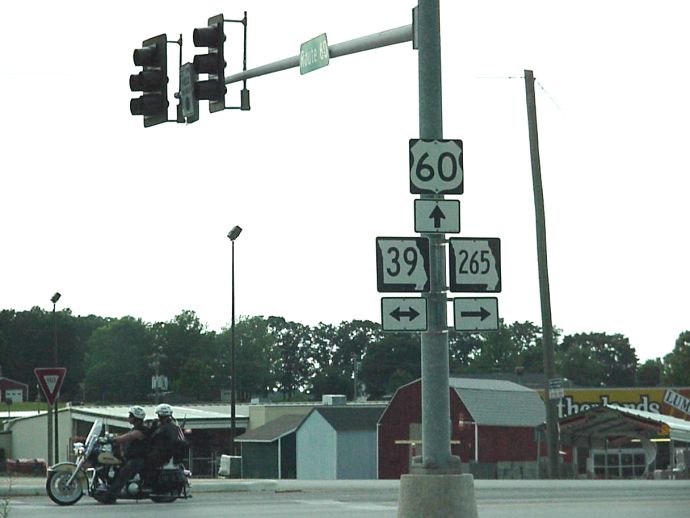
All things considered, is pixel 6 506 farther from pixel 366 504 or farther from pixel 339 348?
pixel 339 348

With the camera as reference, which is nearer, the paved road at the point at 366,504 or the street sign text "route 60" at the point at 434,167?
the street sign text "route 60" at the point at 434,167

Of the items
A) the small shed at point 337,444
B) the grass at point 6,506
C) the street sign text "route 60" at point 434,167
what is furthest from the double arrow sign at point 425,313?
the small shed at point 337,444

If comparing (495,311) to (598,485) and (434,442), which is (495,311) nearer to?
(434,442)

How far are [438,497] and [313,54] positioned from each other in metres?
5.28

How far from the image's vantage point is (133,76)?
16.4 m

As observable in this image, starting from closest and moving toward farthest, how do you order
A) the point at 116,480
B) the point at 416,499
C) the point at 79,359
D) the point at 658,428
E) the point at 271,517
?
the point at 416,499 < the point at 271,517 < the point at 116,480 < the point at 658,428 < the point at 79,359

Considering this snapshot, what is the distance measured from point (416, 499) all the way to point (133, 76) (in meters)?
6.39

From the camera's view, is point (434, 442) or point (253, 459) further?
point (253, 459)

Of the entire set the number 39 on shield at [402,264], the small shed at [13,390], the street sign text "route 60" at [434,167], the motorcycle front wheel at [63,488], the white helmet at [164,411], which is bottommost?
the motorcycle front wheel at [63,488]

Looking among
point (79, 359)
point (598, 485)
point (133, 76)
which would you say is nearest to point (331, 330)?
point (79, 359)

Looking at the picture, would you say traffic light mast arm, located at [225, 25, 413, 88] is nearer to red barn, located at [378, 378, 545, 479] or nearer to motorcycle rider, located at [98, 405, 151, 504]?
motorcycle rider, located at [98, 405, 151, 504]

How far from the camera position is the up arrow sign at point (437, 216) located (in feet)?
44.1

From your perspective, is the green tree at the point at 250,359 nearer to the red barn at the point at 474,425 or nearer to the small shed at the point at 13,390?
the small shed at the point at 13,390

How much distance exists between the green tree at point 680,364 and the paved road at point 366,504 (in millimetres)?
112680
